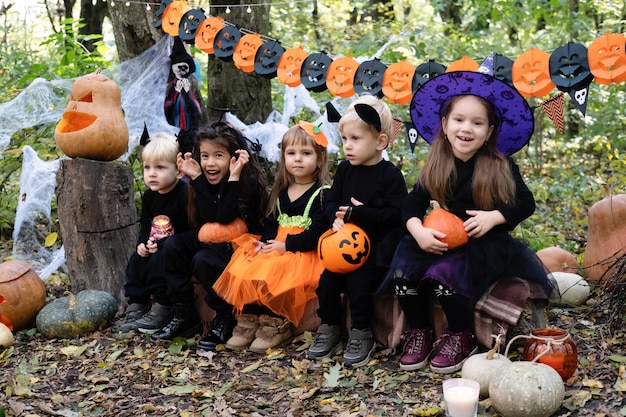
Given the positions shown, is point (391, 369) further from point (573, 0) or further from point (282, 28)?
point (282, 28)

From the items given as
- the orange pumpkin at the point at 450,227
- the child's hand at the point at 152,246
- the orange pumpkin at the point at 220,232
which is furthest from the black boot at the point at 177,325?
the orange pumpkin at the point at 450,227

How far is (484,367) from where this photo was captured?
3.61 meters

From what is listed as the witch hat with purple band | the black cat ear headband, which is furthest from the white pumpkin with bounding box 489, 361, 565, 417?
the black cat ear headband

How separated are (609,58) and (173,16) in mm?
3555

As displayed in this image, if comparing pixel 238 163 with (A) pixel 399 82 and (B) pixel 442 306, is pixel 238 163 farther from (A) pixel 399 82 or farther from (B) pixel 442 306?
(B) pixel 442 306

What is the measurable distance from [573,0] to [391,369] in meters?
8.65

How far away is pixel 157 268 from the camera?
5059 mm

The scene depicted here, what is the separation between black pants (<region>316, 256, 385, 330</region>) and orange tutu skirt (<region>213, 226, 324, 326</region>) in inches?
5.8

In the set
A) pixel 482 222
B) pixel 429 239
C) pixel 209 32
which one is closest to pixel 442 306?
pixel 429 239

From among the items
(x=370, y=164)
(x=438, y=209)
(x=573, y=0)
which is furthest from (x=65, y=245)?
(x=573, y=0)

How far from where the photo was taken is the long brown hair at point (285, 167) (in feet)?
15.2

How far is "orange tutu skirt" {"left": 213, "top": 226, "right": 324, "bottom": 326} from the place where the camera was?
176 inches

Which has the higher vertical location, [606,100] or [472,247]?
[606,100]

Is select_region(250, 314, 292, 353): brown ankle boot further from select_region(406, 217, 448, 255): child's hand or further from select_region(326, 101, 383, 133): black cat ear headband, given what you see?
select_region(326, 101, 383, 133): black cat ear headband
